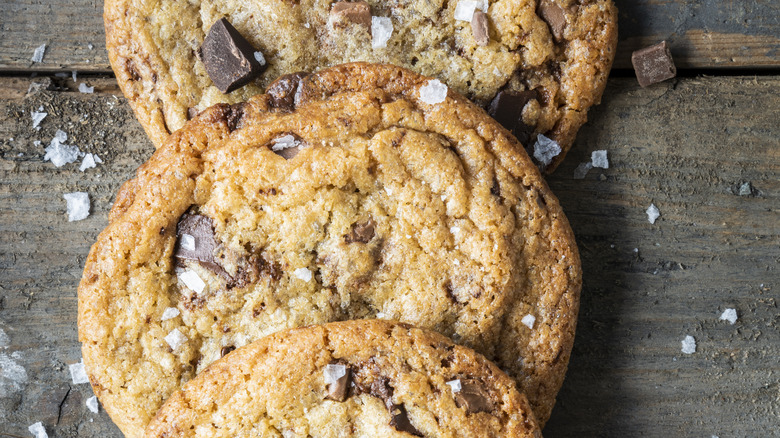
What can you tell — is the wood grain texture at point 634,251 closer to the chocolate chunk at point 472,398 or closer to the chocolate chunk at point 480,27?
the chocolate chunk at point 480,27

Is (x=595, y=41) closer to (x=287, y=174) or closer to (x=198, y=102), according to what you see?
(x=287, y=174)

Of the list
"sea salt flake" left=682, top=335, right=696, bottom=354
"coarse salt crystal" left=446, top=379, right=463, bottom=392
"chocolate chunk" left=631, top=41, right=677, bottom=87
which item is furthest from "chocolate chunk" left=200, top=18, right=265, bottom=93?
"sea salt flake" left=682, top=335, right=696, bottom=354

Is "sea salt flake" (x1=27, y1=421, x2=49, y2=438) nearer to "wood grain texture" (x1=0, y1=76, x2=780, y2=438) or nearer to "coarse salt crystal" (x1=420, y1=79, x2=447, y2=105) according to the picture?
"wood grain texture" (x1=0, y1=76, x2=780, y2=438)

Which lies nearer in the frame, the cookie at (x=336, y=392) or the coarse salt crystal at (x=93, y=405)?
the cookie at (x=336, y=392)

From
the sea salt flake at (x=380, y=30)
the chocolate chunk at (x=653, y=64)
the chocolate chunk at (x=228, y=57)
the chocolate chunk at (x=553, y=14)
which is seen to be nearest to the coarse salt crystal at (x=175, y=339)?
the chocolate chunk at (x=228, y=57)

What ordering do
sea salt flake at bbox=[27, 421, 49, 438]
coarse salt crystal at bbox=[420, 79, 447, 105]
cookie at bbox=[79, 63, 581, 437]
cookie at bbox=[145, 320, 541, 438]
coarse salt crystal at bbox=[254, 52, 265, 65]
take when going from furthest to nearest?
sea salt flake at bbox=[27, 421, 49, 438] → coarse salt crystal at bbox=[254, 52, 265, 65] → coarse salt crystal at bbox=[420, 79, 447, 105] → cookie at bbox=[79, 63, 581, 437] → cookie at bbox=[145, 320, 541, 438]

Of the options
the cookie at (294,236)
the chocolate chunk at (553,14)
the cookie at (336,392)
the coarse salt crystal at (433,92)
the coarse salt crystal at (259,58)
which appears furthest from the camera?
the chocolate chunk at (553,14)

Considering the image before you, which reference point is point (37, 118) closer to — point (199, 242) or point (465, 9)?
point (199, 242)
